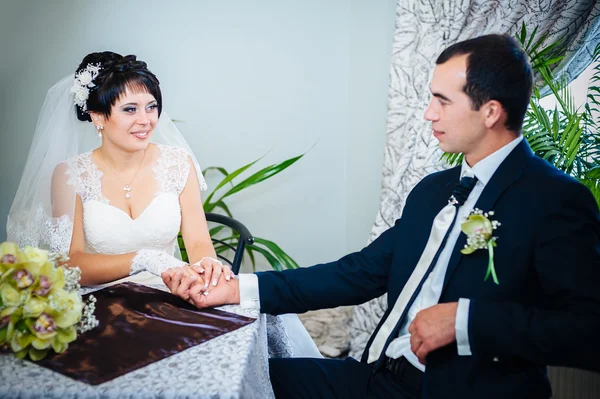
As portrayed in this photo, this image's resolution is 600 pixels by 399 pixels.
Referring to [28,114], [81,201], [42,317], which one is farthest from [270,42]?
[42,317]

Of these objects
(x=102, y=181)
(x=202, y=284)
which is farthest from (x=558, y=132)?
(x=102, y=181)

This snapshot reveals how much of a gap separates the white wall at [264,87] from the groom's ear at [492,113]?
6.82 ft

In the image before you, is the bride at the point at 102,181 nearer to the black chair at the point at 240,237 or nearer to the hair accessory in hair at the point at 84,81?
the hair accessory in hair at the point at 84,81

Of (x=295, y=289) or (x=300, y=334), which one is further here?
(x=300, y=334)

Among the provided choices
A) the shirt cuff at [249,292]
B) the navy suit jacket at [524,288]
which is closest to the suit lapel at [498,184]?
the navy suit jacket at [524,288]

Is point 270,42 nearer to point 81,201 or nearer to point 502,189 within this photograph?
point 81,201

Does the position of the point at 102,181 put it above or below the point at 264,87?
below

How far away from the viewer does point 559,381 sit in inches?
89.6

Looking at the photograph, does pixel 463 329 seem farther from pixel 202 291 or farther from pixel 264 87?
pixel 264 87

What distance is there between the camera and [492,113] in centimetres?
154

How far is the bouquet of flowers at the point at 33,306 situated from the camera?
1.22m

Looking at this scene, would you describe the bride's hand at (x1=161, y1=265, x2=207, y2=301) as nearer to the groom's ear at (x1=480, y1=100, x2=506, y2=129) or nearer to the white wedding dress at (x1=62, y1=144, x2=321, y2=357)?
the white wedding dress at (x1=62, y1=144, x2=321, y2=357)

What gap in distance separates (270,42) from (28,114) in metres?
1.47

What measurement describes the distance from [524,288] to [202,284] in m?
0.86
